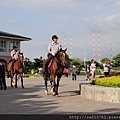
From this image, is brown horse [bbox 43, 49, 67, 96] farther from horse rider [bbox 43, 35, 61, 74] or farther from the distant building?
the distant building

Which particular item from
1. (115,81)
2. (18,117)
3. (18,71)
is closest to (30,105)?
(18,117)

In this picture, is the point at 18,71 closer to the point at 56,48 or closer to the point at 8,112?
the point at 56,48

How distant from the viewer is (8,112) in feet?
37.2

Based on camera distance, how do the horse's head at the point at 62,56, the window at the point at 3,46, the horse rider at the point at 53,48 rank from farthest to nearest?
the window at the point at 3,46 → the horse rider at the point at 53,48 → the horse's head at the point at 62,56

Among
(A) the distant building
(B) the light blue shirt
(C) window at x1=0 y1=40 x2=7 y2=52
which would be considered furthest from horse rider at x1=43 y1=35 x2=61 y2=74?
(C) window at x1=0 y1=40 x2=7 y2=52

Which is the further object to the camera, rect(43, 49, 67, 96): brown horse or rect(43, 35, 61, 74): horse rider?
rect(43, 35, 61, 74): horse rider

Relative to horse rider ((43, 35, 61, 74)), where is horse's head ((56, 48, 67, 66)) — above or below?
below

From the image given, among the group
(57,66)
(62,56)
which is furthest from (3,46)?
(62,56)

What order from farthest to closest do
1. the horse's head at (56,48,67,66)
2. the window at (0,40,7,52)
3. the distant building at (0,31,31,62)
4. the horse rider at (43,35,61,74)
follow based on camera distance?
the window at (0,40,7,52)
the distant building at (0,31,31,62)
the horse rider at (43,35,61,74)
the horse's head at (56,48,67,66)

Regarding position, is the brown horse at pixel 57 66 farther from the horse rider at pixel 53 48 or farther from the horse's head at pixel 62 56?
the horse rider at pixel 53 48

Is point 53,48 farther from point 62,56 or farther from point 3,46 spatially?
point 3,46

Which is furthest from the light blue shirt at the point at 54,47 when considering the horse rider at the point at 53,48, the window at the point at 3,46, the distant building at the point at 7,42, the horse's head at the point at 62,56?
the window at the point at 3,46

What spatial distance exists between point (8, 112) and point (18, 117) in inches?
43.7

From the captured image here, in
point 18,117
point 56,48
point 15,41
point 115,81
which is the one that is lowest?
point 18,117
